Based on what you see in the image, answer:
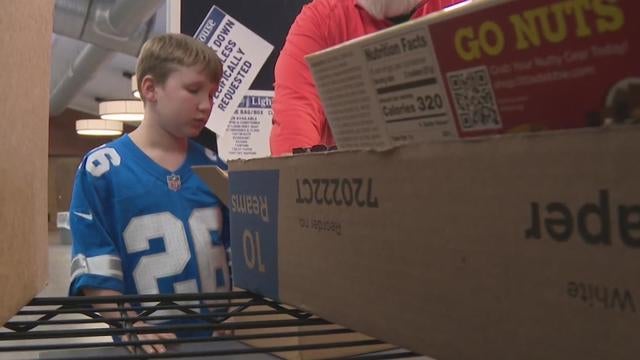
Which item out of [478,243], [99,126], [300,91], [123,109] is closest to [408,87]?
[478,243]

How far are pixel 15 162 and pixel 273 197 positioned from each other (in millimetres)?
264

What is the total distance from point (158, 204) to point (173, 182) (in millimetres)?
56

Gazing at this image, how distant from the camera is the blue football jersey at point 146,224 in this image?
4.43 ft

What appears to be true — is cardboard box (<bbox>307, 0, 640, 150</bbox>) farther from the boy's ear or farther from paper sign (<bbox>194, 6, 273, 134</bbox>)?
paper sign (<bbox>194, 6, 273, 134</bbox>)

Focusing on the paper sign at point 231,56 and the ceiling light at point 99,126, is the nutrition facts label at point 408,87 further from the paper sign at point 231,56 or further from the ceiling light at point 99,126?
the ceiling light at point 99,126

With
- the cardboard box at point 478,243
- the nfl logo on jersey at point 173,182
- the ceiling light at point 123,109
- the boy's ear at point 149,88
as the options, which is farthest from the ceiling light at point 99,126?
the cardboard box at point 478,243

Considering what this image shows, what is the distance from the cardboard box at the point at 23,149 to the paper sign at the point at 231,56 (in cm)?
123

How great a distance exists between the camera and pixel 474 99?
51cm

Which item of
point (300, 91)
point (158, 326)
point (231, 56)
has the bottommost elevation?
point (158, 326)

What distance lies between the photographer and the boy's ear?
1510mm

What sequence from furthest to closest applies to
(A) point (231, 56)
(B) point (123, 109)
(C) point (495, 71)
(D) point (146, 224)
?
(B) point (123, 109) < (A) point (231, 56) < (D) point (146, 224) < (C) point (495, 71)

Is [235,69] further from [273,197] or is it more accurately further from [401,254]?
[401,254]

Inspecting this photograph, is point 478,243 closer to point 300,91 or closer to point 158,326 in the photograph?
point 158,326

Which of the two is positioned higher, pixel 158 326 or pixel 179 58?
pixel 179 58
